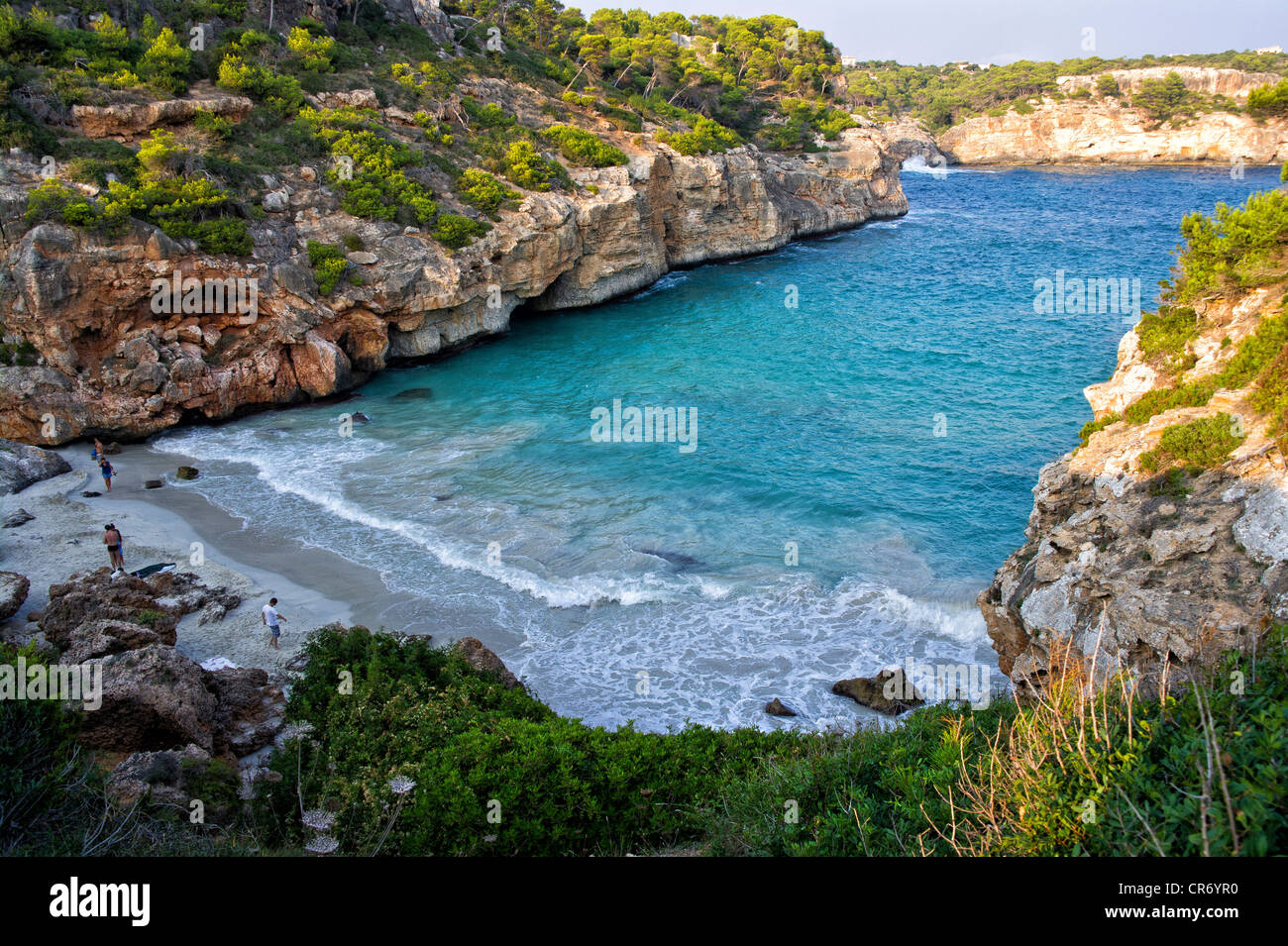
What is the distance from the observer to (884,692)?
14594 millimetres

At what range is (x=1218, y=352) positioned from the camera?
39.7ft

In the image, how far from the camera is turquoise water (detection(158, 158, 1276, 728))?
54.0 ft

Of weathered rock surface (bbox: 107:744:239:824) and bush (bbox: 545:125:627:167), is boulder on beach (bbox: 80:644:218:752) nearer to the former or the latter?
weathered rock surface (bbox: 107:744:239:824)

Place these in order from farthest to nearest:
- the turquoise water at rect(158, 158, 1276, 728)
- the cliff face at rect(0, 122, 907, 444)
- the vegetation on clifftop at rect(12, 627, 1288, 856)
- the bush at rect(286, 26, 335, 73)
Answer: the bush at rect(286, 26, 335, 73) → the cliff face at rect(0, 122, 907, 444) → the turquoise water at rect(158, 158, 1276, 728) → the vegetation on clifftop at rect(12, 627, 1288, 856)

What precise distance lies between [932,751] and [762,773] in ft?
7.66

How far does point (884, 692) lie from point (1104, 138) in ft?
425

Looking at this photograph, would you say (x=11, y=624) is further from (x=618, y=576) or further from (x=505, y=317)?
(x=505, y=317)

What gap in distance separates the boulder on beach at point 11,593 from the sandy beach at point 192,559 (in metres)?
0.35

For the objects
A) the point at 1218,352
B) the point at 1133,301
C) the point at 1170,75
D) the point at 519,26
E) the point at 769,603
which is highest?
the point at 1170,75

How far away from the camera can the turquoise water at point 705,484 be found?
Result: 16.5 meters

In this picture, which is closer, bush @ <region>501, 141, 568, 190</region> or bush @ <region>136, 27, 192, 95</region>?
bush @ <region>136, 27, 192, 95</region>

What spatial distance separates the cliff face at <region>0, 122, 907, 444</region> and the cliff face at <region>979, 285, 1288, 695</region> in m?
27.1

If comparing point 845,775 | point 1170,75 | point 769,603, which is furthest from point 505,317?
point 1170,75

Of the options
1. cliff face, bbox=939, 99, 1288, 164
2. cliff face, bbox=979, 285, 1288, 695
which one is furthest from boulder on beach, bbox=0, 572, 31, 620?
cliff face, bbox=939, 99, 1288, 164
